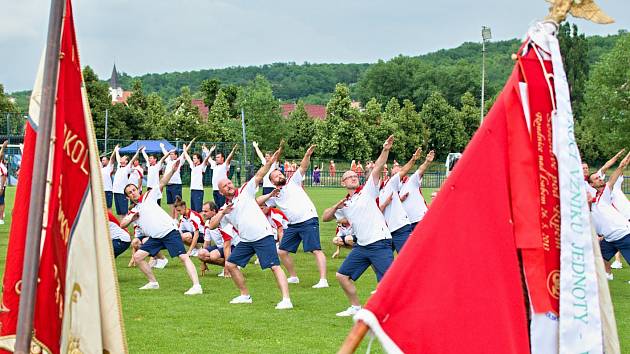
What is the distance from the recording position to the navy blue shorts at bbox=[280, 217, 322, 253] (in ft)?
50.8

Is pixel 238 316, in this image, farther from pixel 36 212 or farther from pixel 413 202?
pixel 36 212

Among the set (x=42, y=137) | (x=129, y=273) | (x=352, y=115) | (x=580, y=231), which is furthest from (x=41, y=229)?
(x=352, y=115)

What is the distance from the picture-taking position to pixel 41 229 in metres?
3.71

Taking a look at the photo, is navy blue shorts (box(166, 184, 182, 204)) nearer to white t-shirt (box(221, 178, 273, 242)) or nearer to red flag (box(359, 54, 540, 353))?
white t-shirt (box(221, 178, 273, 242))

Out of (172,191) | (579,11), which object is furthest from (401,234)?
(172,191)

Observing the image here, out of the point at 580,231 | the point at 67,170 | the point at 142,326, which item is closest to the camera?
the point at 67,170

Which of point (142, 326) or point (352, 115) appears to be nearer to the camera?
point (142, 326)

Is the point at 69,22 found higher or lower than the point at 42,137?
higher

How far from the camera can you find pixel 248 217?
43.8ft

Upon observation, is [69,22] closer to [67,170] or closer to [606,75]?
[67,170]

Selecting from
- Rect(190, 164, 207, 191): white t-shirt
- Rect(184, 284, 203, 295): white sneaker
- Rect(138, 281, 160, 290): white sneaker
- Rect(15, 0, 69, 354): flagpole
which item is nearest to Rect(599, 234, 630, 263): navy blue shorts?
Rect(184, 284, 203, 295): white sneaker

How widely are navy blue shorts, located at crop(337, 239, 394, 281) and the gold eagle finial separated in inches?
298

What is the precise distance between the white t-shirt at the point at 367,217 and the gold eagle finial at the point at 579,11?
7360 mm

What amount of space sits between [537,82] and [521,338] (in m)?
1.25
